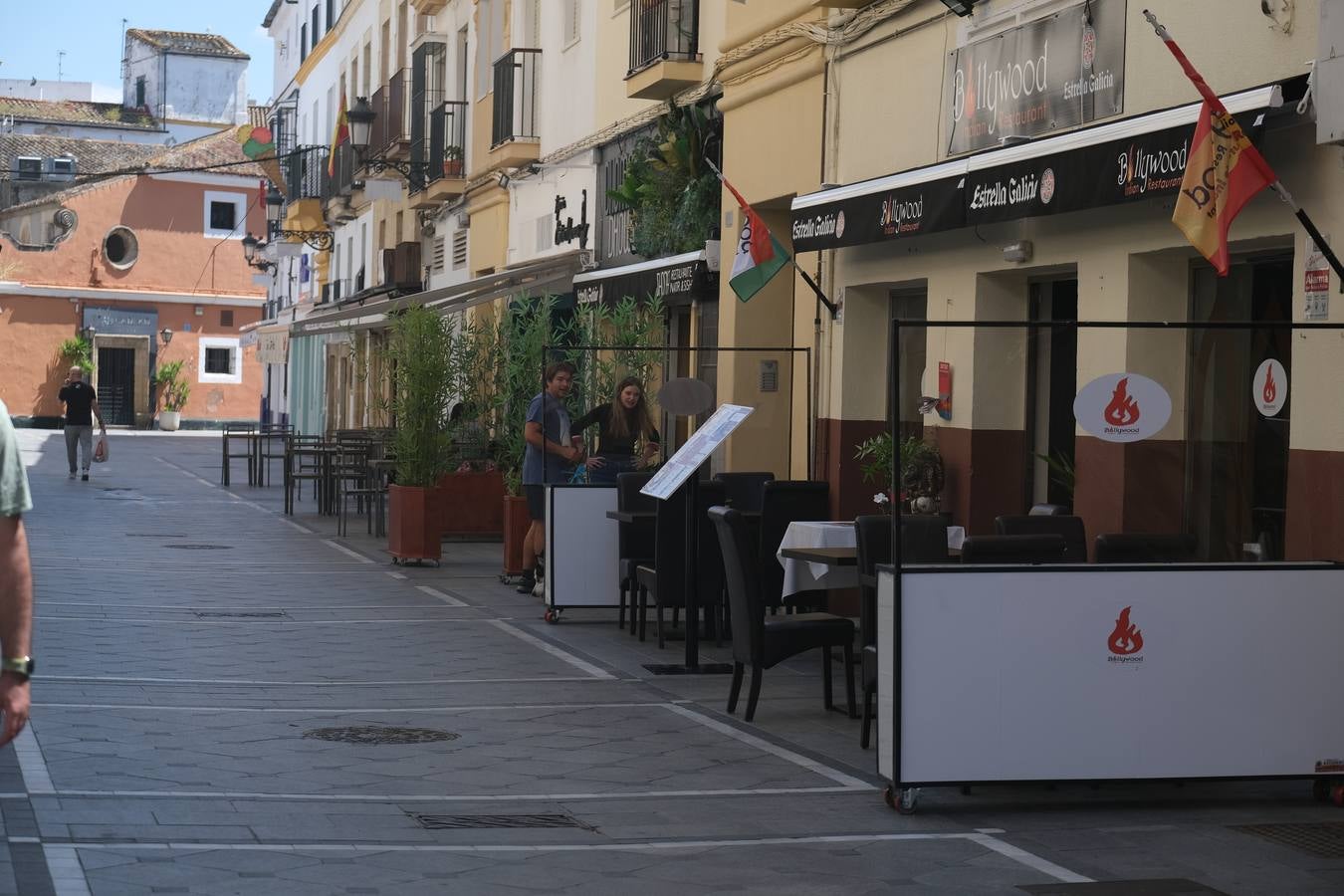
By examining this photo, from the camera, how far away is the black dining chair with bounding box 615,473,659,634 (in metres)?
13.0

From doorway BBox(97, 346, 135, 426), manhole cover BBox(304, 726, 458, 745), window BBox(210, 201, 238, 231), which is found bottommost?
manhole cover BBox(304, 726, 458, 745)

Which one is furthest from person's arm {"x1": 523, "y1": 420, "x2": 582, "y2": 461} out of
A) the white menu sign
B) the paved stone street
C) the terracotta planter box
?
the terracotta planter box

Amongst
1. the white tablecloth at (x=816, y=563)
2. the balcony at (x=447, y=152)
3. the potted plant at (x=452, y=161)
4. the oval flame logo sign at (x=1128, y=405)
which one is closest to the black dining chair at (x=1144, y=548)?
the oval flame logo sign at (x=1128, y=405)

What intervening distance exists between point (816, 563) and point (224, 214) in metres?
53.9

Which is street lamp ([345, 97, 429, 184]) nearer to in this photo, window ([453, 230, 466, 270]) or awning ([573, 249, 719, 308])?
window ([453, 230, 466, 270])

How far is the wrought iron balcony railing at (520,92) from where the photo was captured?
25062 millimetres

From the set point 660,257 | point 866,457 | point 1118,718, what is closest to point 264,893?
point 1118,718

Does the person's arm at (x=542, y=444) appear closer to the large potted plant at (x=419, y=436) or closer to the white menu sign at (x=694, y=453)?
the white menu sign at (x=694, y=453)

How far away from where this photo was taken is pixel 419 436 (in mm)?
18062

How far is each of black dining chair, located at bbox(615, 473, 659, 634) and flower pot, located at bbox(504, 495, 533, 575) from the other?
10.2 ft

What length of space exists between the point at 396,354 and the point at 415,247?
48.6 ft

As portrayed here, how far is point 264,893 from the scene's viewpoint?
5965mm

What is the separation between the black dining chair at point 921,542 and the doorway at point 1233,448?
1.09m

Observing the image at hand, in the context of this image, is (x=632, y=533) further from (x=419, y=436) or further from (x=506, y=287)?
(x=506, y=287)
